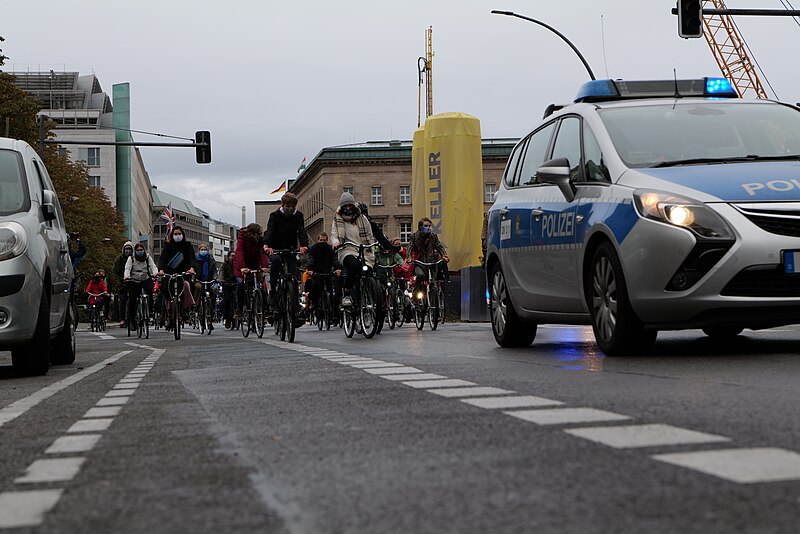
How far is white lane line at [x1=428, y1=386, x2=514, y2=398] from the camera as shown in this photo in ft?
20.3

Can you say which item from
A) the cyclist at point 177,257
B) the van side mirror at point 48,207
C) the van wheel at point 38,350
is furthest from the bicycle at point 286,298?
the van wheel at point 38,350

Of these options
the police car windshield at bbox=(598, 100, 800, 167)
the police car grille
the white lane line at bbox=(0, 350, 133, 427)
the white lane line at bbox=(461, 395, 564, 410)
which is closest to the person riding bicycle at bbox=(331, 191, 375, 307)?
the white lane line at bbox=(0, 350, 133, 427)

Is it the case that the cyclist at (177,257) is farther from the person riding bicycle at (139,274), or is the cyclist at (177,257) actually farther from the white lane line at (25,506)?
the white lane line at (25,506)

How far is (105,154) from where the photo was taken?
395ft

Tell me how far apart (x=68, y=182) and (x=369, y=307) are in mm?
50748

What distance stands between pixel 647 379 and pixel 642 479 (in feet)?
11.7

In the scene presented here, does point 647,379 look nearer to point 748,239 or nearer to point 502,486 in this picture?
point 748,239

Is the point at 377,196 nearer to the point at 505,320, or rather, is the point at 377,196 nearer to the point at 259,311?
the point at 259,311

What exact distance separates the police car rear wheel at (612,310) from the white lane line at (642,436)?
412cm

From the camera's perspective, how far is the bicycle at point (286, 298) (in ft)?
53.1

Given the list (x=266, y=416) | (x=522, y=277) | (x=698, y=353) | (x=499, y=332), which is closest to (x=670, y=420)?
(x=266, y=416)

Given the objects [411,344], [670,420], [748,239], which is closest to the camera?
[670,420]

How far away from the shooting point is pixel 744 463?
11.8 feet

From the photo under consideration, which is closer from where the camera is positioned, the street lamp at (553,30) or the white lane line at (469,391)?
the white lane line at (469,391)
